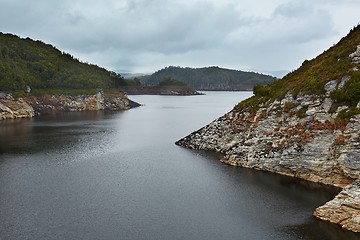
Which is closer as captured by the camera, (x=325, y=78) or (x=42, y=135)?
(x=325, y=78)

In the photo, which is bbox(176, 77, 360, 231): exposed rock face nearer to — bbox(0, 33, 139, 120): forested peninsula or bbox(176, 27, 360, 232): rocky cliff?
bbox(176, 27, 360, 232): rocky cliff

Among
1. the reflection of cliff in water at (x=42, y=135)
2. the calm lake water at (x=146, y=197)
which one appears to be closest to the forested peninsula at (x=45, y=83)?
the reflection of cliff in water at (x=42, y=135)

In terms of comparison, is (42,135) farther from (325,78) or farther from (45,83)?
(45,83)

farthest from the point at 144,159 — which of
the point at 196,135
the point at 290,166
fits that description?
the point at 290,166

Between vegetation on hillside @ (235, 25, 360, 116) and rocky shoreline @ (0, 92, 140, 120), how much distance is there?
7643 centimetres

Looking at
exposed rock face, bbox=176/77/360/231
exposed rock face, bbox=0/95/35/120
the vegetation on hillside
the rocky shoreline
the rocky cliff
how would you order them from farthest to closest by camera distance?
the rocky shoreline → exposed rock face, bbox=0/95/35/120 → the vegetation on hillside → exposed rock face, bbox=176/77/360/231 → the rocky cliff

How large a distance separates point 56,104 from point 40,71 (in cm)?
2269

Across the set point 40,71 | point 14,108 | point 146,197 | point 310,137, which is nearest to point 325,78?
point 310,137

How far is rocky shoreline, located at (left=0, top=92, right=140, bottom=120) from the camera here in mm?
109125

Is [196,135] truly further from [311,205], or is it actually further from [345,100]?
[311,205]

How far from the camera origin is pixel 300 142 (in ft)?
147

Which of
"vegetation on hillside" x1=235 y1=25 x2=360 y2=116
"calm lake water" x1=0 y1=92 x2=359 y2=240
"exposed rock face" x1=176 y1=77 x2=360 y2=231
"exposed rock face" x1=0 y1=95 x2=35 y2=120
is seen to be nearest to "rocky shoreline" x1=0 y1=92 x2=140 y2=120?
"exposed rock face" x1=0 y1=95 x2=35 y2=120

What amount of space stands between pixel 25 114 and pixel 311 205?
98295 mm

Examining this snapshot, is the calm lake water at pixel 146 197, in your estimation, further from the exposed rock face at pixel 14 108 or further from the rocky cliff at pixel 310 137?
the exposed rock face at pixel 14 108
